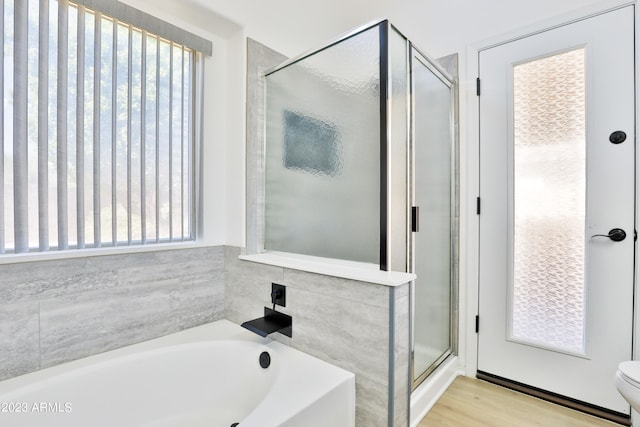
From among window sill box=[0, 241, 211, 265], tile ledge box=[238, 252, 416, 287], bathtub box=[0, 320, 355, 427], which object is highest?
window sill box=[0, 241, 211, 265]

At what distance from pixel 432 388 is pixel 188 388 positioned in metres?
1.31

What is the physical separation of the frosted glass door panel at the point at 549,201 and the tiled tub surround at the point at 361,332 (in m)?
1.03

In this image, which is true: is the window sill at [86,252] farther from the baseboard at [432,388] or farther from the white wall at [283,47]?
the baseboard at [432,388]

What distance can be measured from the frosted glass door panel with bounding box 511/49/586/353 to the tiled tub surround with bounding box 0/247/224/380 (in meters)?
1.93

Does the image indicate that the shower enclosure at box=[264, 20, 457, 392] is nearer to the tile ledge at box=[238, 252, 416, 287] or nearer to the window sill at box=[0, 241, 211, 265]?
the tile ledge at box=[238, 252, 416, 287]

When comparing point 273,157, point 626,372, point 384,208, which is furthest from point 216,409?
point 626,372

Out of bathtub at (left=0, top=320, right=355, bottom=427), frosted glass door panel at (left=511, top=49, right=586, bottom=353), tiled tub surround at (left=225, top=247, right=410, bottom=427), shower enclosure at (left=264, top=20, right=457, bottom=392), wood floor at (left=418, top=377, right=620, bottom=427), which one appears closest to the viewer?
bathtub at (left=0, top=320, right=355, bottom=427)

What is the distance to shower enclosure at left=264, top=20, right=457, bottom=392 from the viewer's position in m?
1.45

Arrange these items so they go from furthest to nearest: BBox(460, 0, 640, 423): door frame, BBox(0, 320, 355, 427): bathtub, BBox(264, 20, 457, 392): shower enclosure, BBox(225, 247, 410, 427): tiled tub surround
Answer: BBox(460, 0, 640, 423): door frame < BBox(264, 20, 457, 392): shower enclosure < BBox(225, 247, 410, 427): tiled tub surround < BBox(0, 320, 355, 427): bathtub

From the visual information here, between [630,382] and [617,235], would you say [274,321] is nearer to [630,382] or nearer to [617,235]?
[630,382]

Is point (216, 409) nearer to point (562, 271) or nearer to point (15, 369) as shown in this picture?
point (15, 369)

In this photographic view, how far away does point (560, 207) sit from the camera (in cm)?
174

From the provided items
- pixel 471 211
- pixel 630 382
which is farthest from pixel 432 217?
pixel 630 382

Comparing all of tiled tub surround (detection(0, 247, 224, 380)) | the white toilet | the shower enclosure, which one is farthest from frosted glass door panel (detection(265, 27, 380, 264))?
the white toilet
